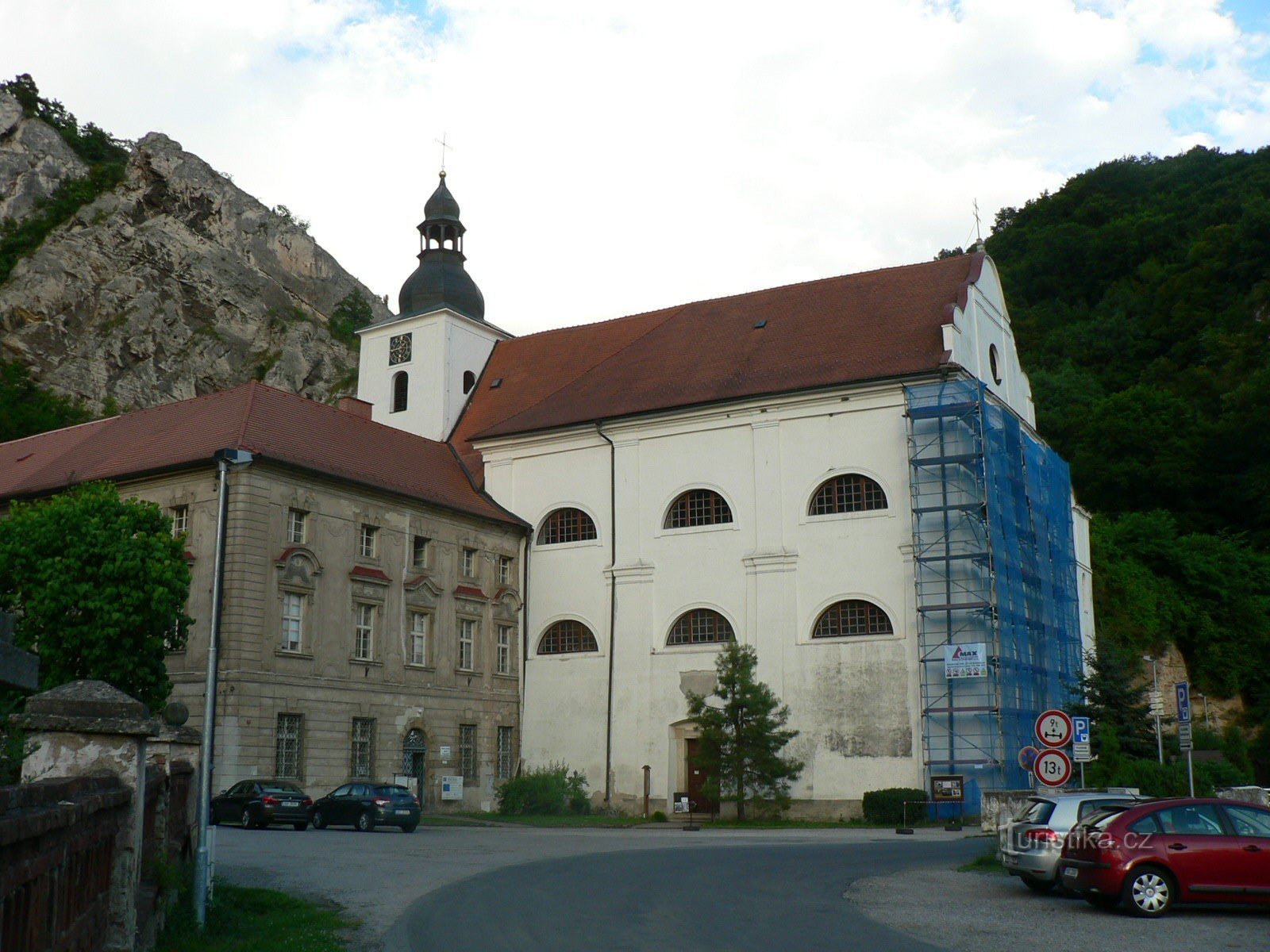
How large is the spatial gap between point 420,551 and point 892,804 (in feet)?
51.8

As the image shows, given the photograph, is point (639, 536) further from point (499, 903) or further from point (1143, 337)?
point (1143, 337)

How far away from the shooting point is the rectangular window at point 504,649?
41.2 meters


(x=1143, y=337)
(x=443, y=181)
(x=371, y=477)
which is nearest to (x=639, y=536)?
(x=371, y=477)

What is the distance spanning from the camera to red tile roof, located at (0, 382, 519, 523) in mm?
35281

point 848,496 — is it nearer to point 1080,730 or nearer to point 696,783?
point 696,783

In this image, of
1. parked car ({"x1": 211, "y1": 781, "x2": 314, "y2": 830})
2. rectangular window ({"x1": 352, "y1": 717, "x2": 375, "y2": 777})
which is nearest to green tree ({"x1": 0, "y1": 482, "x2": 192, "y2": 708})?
parked car ({"x1": 211, "y1": 781, "x2": 314, "y2": 830})

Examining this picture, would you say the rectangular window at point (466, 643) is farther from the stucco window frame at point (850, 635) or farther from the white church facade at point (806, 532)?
the stucco window frame at point (850, 635)

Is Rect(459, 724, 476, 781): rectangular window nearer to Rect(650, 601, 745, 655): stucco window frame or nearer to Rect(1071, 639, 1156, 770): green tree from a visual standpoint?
Rect(650, 601, 745, 655): stucco window frame

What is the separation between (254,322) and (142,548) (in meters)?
53.7

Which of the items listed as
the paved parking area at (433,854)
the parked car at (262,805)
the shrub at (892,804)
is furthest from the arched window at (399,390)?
the shrub at (892,804)

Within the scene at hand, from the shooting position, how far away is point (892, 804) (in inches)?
1315

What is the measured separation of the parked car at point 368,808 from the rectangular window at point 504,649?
11727mm

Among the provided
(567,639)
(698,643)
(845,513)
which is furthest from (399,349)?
(845,513)

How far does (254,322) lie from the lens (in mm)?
80625
